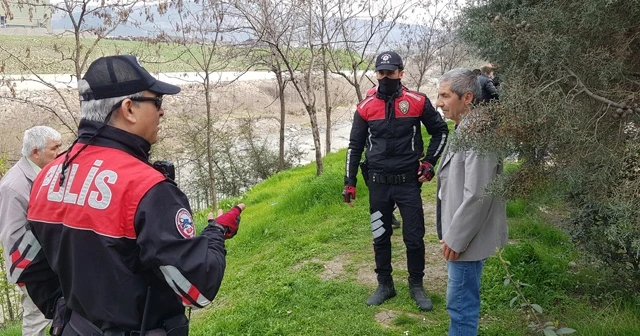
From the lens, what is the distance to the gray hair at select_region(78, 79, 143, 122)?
2.25 metres

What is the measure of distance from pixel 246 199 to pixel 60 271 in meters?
9.92

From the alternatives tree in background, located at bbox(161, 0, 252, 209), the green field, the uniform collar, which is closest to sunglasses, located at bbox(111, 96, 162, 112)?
the uniform collar

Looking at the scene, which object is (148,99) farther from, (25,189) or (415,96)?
(415,96)

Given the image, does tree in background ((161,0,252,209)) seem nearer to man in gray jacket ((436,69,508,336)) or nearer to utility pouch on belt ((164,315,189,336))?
man in gray jacket ((436,69,508,336))

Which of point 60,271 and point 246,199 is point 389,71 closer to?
point 60,271

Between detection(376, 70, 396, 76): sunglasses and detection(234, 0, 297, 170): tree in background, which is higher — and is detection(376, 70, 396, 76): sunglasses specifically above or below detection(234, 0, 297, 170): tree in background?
below

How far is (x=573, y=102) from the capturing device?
2.73 metres

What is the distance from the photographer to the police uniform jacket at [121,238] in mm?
2082

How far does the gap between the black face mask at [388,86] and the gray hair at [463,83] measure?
124 centimetres

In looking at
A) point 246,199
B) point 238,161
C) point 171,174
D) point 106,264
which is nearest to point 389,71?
point 171,174

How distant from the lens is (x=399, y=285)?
5.16 m

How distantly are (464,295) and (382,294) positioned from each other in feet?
5.18

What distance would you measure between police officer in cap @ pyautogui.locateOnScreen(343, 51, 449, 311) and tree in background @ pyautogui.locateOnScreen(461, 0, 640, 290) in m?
1.62

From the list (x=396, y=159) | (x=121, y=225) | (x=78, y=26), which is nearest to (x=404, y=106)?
(x=396, y=159)
